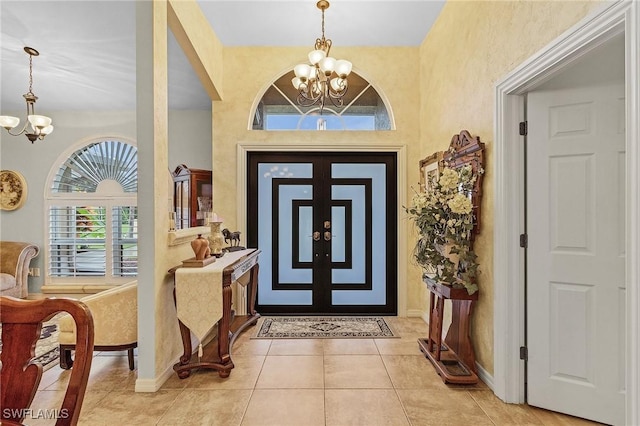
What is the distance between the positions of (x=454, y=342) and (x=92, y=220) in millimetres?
5763

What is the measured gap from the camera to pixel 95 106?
5.59 m

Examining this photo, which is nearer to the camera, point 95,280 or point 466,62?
point 466,62

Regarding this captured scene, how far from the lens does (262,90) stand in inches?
177

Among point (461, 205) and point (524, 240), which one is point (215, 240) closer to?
point (461, 205)

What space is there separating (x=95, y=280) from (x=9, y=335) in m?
5.55

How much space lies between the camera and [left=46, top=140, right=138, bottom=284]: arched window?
5.63 m

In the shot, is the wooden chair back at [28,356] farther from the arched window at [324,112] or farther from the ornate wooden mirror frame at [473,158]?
the arched window at [324,112]

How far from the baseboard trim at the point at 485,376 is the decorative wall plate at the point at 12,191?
7.01 meters

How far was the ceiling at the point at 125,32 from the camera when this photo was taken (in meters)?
3.50

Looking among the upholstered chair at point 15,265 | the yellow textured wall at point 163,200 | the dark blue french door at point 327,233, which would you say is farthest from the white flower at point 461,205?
the upholstered chair at point 15,265

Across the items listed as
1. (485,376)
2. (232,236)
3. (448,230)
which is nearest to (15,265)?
(232,236)

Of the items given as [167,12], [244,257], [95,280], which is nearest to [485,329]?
[244,257]

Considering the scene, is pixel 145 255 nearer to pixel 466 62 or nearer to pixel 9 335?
pixel 9 335

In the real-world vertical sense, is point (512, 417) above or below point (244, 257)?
below
